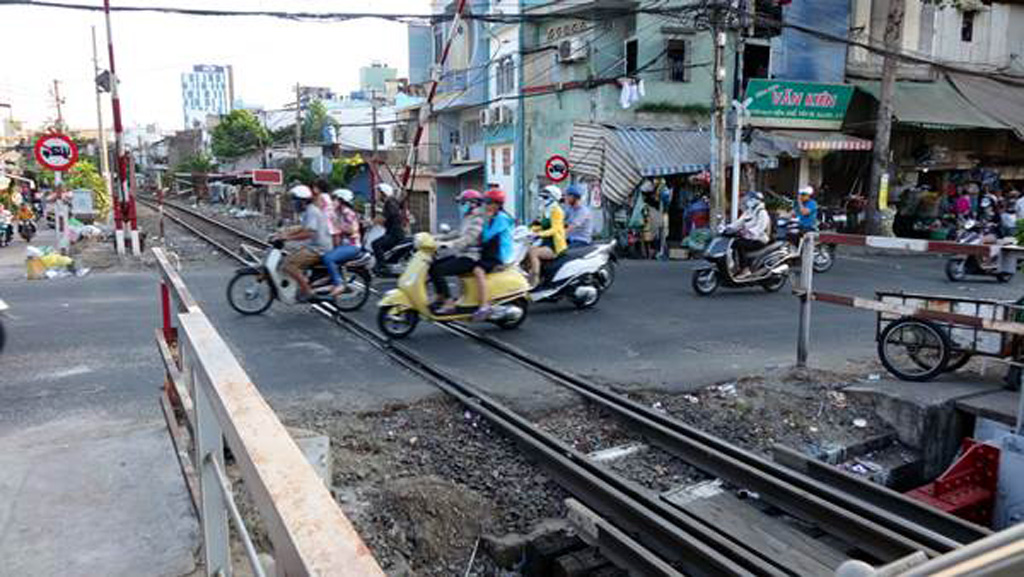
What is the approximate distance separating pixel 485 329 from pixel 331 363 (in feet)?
7.79

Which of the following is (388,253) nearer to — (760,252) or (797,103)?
(760,252)

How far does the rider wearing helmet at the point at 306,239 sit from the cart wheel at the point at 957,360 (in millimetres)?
7383

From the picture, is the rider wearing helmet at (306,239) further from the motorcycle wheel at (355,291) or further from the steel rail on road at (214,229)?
the steel rail on road at (214,229)

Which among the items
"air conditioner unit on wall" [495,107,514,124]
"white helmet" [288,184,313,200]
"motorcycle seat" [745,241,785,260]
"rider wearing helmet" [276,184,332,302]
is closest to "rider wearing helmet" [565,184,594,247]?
"motorcycle seat" [745,241,785,260]

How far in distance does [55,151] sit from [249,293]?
24.0 ft

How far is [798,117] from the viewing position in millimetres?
20484

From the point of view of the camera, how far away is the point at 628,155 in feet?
62.1

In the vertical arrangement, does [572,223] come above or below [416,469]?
above

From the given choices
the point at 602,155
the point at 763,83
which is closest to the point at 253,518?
the point at 602,155

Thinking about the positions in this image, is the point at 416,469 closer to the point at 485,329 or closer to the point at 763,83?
the point at 485,329

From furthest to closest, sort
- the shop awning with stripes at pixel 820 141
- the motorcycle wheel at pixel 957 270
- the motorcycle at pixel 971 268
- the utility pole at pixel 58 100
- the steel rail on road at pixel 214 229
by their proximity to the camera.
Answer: the utility pole at pixel 58 100, the shop awning with stripes at pixel 820 141, the steel rail on road at pixel 214 229, the motorcycle wheel at pixel 957 270, the motorcycle at pixel 971 268

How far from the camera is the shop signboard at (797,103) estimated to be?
19417 millimetres

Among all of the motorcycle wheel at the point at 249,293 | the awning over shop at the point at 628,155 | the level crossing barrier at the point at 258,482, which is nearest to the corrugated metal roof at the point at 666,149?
the awning over shop at the point at 628,155

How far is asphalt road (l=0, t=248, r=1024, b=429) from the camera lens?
21.6 ft
